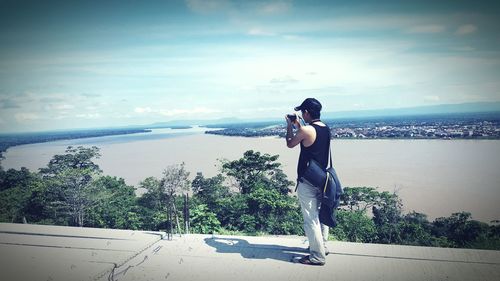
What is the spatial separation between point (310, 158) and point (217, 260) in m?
1.29

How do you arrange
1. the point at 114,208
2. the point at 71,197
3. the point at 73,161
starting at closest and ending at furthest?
the point at 114,208 < the point at 71,197 < the point at 73,161

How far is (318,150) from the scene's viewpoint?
120 inches

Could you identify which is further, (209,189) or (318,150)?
(209,189)

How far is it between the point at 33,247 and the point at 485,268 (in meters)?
4.39

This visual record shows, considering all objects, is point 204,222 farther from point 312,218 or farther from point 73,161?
point 73,161

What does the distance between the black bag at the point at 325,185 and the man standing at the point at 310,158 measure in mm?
51

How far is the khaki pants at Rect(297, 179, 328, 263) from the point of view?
9.96 ft

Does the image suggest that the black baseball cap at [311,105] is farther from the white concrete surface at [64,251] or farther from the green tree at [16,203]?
the green tree at [16,203]

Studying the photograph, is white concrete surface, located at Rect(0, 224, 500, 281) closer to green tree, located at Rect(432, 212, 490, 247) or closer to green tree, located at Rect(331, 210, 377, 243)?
green tree, located at Rect(331, 210, 377, 243)

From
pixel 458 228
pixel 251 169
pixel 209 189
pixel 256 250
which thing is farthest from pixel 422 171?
pixel 256 250

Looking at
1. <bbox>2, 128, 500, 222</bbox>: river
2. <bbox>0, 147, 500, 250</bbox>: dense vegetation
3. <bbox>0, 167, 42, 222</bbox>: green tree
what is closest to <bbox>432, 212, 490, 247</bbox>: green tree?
<bbox>0, 147, 500, 250</bbox>: dense vegetation

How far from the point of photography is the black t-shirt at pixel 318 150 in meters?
3.03

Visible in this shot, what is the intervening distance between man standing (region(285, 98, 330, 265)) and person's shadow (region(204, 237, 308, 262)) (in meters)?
0.23

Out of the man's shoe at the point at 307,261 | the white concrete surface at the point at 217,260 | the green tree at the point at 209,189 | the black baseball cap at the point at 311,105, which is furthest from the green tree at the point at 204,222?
the green tree at the point at 209,189
